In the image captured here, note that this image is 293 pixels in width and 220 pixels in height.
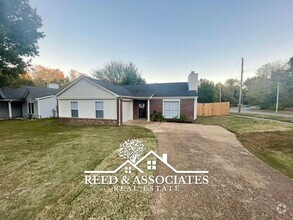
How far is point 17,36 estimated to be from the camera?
521 inches

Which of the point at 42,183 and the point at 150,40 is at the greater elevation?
the point at 150,40

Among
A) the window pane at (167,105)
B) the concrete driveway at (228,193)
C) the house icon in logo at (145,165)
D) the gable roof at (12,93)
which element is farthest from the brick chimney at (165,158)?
the gable roof at (12,93)

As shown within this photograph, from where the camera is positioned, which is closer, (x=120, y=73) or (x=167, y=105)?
(x=167, y=105)

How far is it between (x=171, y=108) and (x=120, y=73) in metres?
16.8

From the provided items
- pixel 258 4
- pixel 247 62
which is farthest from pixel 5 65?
pixel 247 62

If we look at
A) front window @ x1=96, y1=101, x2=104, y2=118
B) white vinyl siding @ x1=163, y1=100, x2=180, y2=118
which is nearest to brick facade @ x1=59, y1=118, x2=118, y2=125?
front window @ x1=96, y1=101, x2=104, y2=118

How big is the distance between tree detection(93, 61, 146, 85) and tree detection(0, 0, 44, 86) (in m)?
14.2

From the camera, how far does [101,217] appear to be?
265 cm

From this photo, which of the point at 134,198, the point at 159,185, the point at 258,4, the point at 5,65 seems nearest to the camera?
the point at 134,198

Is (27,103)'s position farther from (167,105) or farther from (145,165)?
(145,165)

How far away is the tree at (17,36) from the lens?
1227 cm

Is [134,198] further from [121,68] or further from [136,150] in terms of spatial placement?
[121,68]

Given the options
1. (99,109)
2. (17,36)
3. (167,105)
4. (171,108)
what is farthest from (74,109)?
(171,108)

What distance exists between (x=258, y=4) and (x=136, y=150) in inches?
489
